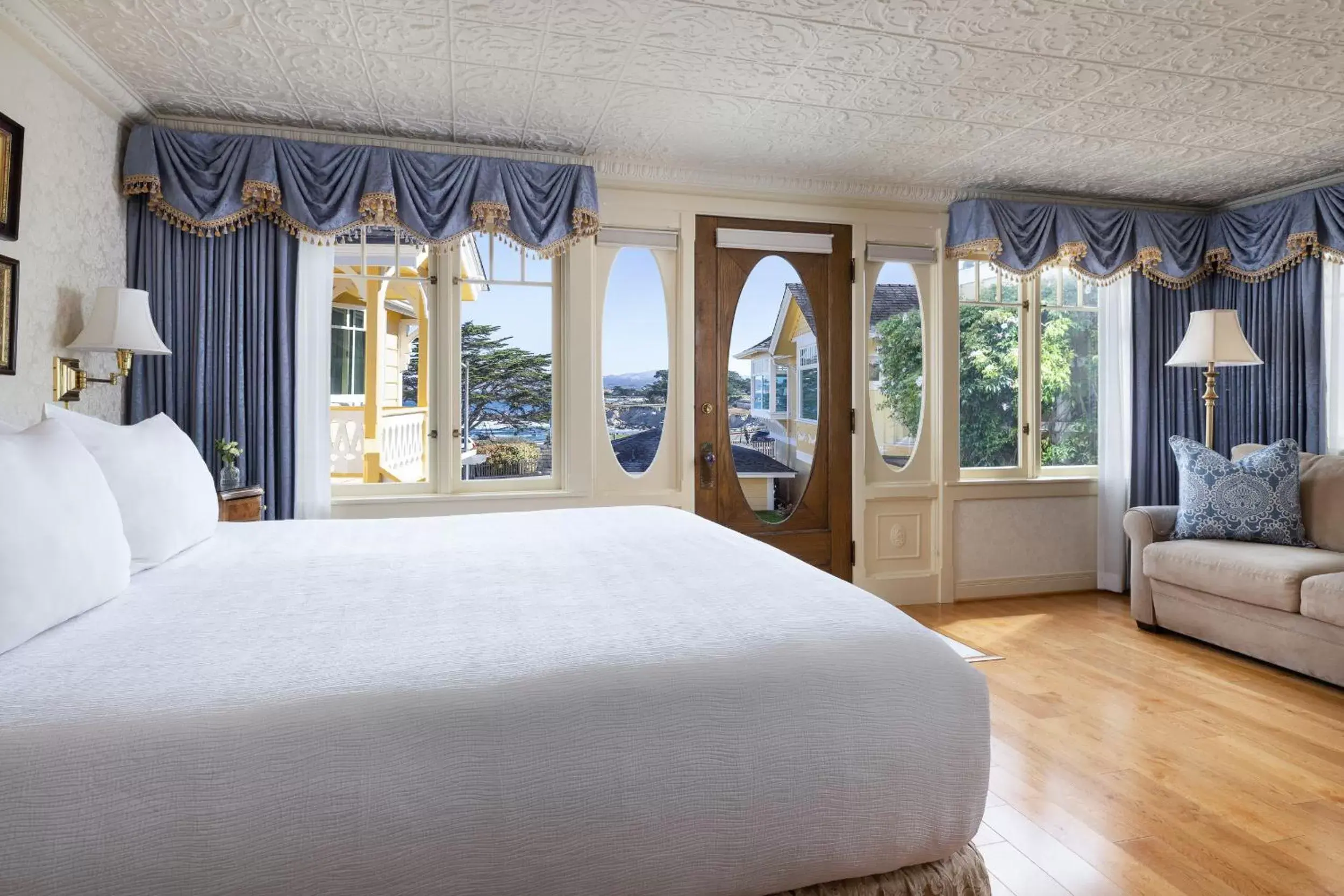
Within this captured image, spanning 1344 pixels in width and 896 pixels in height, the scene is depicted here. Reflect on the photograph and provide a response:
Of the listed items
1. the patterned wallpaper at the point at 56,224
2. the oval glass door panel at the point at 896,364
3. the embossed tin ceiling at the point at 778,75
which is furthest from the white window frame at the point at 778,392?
the patterned wallpaper at the point at 56,224

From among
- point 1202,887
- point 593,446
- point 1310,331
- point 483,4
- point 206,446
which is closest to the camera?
point 1202,887

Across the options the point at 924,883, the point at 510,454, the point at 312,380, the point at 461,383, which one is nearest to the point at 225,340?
the point at 312,380

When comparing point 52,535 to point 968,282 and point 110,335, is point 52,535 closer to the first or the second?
point 110,335

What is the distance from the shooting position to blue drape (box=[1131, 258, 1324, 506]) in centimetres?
471

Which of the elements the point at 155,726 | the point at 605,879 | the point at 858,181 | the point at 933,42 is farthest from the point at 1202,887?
the point at 858,181

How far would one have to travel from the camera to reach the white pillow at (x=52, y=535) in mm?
1247

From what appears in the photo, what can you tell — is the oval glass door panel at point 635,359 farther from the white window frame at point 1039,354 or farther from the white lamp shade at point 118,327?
the white window frame at point 1039,354

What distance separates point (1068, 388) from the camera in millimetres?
5121

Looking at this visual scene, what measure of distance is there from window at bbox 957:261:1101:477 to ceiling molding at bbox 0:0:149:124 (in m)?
4.34

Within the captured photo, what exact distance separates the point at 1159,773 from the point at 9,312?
13.0ft

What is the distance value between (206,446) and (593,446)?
182cm

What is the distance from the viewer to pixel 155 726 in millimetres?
1015

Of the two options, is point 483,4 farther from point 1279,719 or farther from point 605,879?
point 1279,719

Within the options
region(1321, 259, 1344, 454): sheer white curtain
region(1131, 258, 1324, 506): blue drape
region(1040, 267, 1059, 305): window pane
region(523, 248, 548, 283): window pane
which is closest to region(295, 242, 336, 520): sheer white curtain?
region(523, 248, 548, 283): window pane
